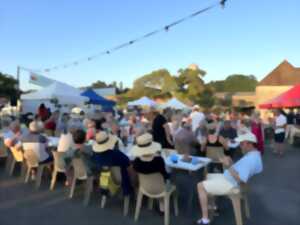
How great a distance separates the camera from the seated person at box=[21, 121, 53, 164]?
17.1ft

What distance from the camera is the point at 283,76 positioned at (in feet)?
94.3

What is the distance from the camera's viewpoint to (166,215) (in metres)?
3.51

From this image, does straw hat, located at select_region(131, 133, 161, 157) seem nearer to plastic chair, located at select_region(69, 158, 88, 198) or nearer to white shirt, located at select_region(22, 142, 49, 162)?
plastic chair, located at select_region(69, 158, 88, 198)

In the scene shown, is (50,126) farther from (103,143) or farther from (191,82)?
(191,82)

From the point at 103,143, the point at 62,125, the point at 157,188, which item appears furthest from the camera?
the point at 62,125

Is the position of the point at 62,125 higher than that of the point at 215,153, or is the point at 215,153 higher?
the point at 62,125

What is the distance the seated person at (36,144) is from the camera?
5223 mm

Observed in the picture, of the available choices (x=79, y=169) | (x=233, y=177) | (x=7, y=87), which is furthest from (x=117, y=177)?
(x=7, y=87)

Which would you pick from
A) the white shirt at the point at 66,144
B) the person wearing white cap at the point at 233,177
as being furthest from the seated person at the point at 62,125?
the person wearing white cap at the point at 233,177

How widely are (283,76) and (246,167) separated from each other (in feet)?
93.5

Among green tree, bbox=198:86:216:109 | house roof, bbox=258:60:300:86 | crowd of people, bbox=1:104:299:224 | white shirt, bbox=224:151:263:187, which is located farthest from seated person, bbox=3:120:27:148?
house roof, bbox=258:60:300:86

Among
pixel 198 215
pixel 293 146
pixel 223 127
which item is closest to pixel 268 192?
pixel 198 215

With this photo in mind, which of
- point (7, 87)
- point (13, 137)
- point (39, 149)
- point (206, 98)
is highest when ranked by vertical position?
point (7, 87)

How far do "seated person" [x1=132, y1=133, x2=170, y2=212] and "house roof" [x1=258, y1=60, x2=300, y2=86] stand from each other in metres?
27.7
